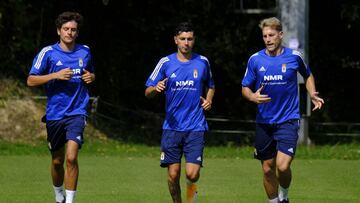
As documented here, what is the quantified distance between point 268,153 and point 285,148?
350 millimetres

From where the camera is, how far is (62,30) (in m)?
12.3

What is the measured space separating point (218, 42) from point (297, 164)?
398 inches

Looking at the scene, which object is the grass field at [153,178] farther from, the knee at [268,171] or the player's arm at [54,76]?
the player's arm at [54,76]

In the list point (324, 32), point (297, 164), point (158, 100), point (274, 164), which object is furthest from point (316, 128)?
point (274, 164)

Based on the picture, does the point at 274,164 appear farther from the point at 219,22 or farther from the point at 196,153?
the point at 219,22

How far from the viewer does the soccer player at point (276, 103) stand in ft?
39.5

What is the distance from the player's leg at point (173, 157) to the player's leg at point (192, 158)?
110 millimetres

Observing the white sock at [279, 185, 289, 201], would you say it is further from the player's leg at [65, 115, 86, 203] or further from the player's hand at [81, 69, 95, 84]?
the player's hand at [81, 69, 95, 84]

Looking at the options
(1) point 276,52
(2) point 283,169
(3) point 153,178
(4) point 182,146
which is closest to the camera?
(2) point 283,169

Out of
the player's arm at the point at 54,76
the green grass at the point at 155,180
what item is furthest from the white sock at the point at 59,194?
the player's arm at the point at 54,76

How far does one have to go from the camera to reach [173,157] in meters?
12.0

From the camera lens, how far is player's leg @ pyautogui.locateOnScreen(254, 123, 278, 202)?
481 inches

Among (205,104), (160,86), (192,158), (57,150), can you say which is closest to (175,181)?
(192,158)

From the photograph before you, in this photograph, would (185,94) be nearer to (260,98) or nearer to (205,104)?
(205,104)
